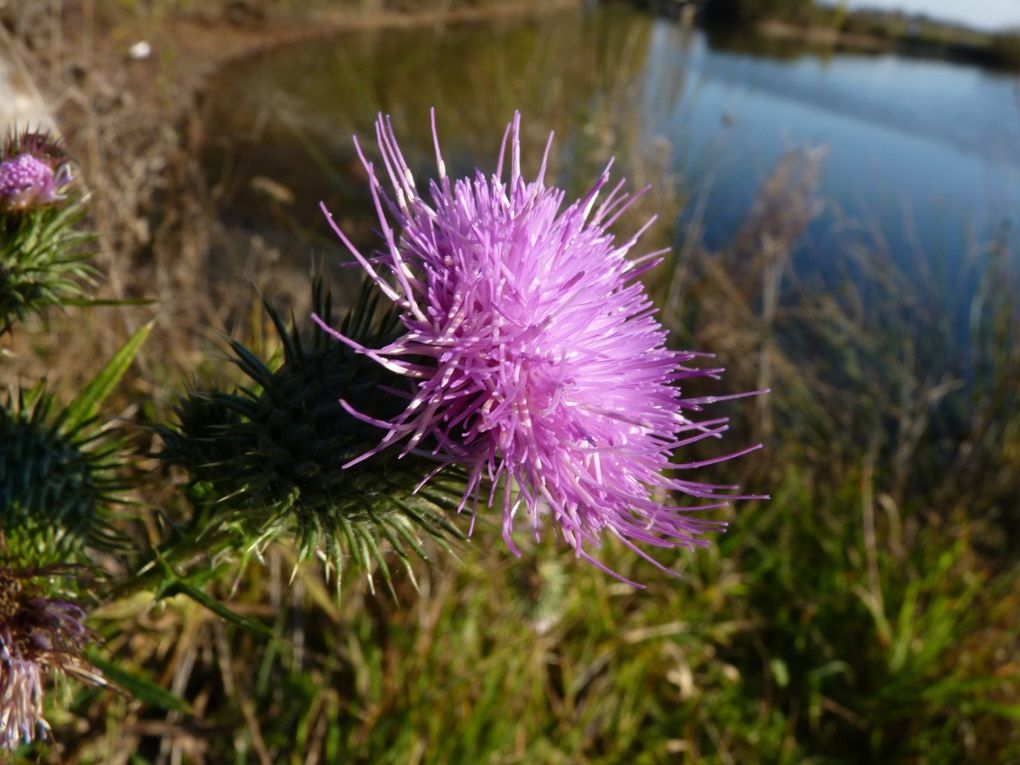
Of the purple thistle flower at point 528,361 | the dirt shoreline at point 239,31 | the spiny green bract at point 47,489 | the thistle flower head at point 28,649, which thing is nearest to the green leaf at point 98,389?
the spiny green bract at point 47,489

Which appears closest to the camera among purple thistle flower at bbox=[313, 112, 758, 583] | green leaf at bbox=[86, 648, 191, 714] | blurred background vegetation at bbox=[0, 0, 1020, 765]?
purple thistle flower at bbox=[313, 112, 758, 583]

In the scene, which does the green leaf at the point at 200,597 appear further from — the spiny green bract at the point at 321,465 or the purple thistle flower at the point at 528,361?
the purple thistle flower at the point at 528,361

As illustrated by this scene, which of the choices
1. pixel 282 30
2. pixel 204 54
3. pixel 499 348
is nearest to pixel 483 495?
pixel 499 348

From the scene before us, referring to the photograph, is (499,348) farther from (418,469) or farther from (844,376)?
(844,376)

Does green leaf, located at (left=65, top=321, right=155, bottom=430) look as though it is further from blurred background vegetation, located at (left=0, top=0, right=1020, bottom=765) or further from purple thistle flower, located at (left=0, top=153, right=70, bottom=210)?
purple thistle flower, located at (left=0, top=153, right=70, bottom=210)

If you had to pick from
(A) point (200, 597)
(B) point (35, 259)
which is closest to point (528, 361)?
(A) point (200, 597)

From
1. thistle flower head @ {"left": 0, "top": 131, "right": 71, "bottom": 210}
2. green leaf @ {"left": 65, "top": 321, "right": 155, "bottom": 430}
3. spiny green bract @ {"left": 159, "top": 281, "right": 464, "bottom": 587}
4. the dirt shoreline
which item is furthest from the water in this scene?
spiny green bract @ {"left": 159, "top": 281, "right": 464, "bottom": 587}
